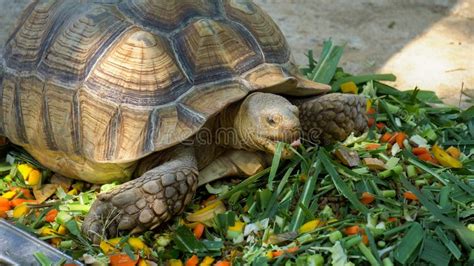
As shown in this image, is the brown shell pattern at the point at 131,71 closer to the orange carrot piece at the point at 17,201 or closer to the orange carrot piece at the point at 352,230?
the orange carrot piece at the point at 17,201

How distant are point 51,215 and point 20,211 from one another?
186 mm

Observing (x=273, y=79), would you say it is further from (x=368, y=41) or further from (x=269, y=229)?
(x=368, y=41)

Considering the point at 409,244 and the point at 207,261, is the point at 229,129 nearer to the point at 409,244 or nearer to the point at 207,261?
the point at 207,261

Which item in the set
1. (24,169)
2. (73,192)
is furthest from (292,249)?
(24,169)

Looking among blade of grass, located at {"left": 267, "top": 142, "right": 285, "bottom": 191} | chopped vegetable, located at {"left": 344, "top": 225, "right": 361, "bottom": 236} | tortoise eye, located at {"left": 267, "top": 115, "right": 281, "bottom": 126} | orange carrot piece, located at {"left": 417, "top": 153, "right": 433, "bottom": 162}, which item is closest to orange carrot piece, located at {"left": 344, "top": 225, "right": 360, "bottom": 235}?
chopped vegetable, located at {"left": 344, "top": 225, "right": 361, "bottom": 236}

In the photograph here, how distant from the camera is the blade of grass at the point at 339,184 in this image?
10.2 ft

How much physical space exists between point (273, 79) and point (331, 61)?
1.19m

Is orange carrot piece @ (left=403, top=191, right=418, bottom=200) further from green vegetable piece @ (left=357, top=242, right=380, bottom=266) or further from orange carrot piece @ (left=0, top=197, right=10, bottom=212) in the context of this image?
orange carrot piece @ (left=0, top=197, right=10, bottom=212)

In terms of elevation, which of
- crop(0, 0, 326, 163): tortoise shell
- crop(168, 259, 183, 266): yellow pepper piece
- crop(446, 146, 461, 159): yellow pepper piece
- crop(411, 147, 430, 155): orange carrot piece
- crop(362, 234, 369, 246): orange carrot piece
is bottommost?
crop(446, 146, 461, 159): yellow pepper piece

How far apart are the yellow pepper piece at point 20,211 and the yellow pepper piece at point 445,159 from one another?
7.08 ft

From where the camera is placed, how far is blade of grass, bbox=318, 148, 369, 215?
10.2ft

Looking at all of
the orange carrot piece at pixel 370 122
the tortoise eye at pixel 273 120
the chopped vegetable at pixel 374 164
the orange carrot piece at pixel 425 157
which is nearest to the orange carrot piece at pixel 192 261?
the tortoise eye at pixel 273 120

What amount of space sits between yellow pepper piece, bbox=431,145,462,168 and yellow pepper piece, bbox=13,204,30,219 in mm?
2159

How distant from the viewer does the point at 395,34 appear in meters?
5.90
